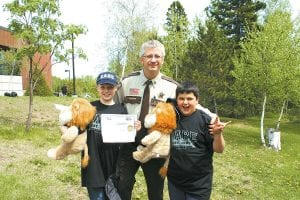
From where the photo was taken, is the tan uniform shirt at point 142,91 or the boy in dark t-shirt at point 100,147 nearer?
the boy in dark t-shirt at point 100,147

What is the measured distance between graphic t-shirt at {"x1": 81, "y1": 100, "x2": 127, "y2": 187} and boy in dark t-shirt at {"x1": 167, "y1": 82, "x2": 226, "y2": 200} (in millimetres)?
742

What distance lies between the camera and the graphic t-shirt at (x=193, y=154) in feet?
14.3

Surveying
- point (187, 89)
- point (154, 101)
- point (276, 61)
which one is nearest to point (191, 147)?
point (187, 89)

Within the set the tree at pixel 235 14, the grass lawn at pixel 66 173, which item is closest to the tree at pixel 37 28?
the grass lawn at pixel 66 173

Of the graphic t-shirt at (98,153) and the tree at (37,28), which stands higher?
the tree at (37,28)

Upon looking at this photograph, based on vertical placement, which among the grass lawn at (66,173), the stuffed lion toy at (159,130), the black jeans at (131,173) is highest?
the stuffed lion toy at (159,130)

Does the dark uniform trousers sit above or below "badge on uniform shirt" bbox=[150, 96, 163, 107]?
below

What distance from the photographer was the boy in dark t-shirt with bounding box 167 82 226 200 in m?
4.34

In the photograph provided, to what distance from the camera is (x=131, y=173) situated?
503 centimetres

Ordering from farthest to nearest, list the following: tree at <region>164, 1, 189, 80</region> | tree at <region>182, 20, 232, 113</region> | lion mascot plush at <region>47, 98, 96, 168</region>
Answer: tree at <region>164, 1, 189, 80</region>
tree at <region>182, 20, 232, 113</region>
lion mascot plush at <region>47, 98, 96, 168</region>

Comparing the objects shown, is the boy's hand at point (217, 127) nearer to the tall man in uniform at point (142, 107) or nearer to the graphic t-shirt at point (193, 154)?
the graphic t-shirt at point (193, 154)

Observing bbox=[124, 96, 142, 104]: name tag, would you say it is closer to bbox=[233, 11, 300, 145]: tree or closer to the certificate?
the certificate

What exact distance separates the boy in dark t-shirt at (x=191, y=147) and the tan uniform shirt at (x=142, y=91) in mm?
473

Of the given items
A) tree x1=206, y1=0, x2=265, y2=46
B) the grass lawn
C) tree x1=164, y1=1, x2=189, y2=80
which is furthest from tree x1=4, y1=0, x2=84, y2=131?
tree x1=206, y1=0, x2=265, y2=46
